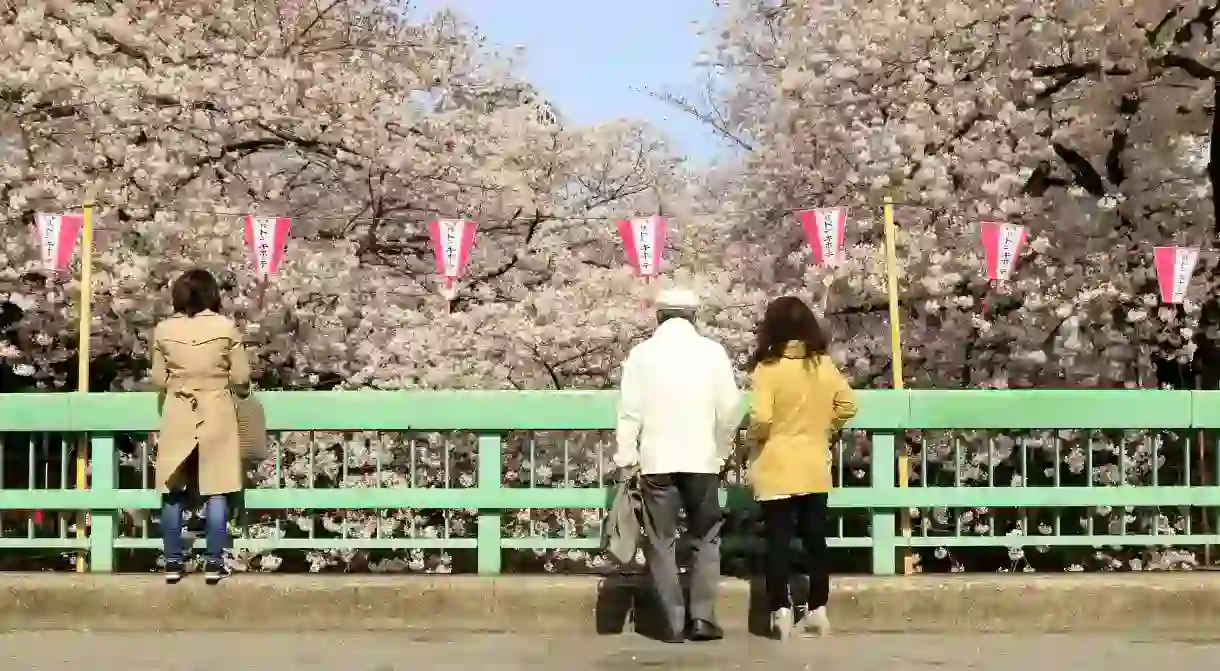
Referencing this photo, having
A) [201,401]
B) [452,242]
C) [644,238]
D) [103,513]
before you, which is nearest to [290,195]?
[452,242]

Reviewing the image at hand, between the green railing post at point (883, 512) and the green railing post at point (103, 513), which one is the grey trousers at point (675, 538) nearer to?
the green railing post at point (883, 512)

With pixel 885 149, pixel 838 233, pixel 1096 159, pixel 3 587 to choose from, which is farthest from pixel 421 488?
pixel 1096 159

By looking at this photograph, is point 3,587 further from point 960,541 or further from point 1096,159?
point 1096,159

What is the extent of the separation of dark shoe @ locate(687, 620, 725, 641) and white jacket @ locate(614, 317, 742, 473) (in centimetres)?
68

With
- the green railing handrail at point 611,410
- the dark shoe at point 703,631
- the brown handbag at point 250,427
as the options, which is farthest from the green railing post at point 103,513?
the dark shoe at point 703,631

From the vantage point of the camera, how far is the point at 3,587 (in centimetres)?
784

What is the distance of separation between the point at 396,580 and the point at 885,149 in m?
12.9

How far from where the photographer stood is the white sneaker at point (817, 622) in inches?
293

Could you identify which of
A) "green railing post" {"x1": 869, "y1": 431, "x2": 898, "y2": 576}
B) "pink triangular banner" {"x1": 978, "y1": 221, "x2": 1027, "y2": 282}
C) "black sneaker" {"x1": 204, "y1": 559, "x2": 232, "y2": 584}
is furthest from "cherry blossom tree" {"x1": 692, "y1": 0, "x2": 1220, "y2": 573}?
"black sneaker" {"x1": 204, "y1": 559, "x2": 232, "y2": 584}

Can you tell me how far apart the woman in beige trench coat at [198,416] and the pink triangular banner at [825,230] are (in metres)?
9.95

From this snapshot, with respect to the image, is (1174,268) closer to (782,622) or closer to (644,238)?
(644,238)

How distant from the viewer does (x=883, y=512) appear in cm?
800

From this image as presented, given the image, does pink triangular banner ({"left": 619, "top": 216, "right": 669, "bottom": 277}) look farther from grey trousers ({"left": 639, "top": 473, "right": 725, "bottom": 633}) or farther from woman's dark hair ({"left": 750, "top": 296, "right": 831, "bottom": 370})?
grey trousers ({"left": 639, "top": 473, "right": 725, "bottom": 633})

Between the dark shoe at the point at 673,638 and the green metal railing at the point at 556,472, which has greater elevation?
the green metal railing at the point at 556,472
